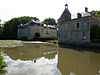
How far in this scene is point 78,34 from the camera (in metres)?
20.8

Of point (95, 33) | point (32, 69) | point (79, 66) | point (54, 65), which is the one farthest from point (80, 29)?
point (32, 69)

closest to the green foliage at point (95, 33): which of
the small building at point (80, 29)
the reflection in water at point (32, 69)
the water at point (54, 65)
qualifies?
the small building at point (80, 29)

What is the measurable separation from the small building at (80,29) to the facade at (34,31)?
70.1 ft

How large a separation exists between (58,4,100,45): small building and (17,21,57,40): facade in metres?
21.4

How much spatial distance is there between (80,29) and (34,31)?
28111mm

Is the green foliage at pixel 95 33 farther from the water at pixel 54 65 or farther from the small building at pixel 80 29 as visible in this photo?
the water at pixel 54 65

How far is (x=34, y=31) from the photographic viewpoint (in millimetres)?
44344

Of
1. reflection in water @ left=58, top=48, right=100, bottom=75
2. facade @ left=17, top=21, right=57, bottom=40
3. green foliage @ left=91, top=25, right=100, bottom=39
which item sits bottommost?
reflection in water @ left=58, top=48, right=100, bottom=75

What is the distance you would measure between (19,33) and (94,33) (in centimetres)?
4422

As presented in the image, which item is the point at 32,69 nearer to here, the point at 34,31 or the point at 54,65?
the point at 54,65

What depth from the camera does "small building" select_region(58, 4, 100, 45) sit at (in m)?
18.7

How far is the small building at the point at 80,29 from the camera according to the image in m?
18.7

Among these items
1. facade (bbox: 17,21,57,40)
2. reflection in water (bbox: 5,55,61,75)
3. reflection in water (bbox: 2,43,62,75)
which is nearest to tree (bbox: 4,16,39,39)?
facade (bbox: 17,21,57,40)

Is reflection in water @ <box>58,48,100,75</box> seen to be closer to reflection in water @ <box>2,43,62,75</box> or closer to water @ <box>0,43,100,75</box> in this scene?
water @ <box>0,43,100,75</box>
